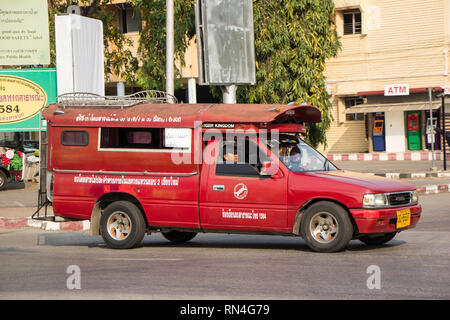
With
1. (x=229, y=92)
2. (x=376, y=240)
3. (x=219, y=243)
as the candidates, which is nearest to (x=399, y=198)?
(x=376, y=240)

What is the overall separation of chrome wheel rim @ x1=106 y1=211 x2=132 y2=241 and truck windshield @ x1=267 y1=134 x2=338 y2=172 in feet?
8.35

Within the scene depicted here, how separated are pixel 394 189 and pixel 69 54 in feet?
35.8

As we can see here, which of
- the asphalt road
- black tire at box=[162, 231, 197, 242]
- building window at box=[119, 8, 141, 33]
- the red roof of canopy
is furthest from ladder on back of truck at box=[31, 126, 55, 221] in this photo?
building window at box=[119, 8, 141, 33]

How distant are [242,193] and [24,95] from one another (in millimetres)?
12891

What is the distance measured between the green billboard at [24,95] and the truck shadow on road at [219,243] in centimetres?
822

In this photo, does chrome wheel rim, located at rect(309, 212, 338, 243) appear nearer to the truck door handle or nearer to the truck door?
the truck door

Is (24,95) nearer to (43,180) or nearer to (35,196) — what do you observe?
(35,196)

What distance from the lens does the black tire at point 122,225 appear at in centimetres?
1165

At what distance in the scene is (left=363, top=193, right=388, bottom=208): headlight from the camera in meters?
10.4

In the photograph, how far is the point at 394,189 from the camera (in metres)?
10.6

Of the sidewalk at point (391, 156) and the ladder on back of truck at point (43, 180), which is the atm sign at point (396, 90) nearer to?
the sidewalk at point (391, 156)

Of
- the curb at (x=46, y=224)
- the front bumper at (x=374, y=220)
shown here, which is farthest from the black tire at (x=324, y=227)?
the curb at (x=46, y=224)

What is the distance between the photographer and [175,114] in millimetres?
11500

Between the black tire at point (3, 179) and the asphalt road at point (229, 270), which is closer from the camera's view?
the asphalt road at point (229, 270)
